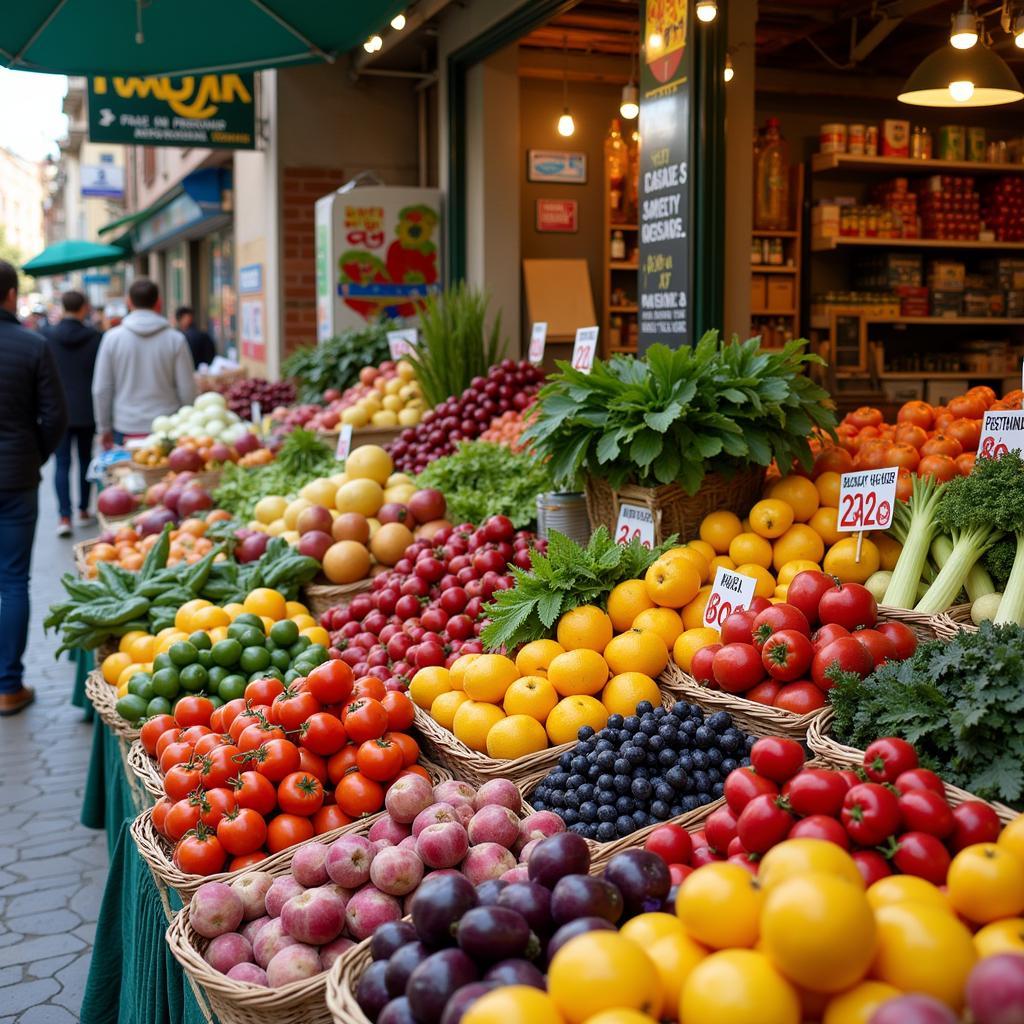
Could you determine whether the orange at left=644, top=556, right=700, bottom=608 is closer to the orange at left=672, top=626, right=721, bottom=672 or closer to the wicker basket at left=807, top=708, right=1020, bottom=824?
the orange at left=672, top=626, right=721, bottom=672

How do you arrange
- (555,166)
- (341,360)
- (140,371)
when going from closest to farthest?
(341,360) → (140,371) → (555,166)

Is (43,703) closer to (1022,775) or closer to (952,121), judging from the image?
(1022,775)

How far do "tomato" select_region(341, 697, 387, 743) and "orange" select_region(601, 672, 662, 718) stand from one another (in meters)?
0.57

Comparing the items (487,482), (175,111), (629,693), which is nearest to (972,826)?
(629,693)

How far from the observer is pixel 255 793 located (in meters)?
2.44

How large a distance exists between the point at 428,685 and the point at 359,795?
61 centimetres

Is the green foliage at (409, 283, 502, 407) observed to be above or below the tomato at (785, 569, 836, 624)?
above

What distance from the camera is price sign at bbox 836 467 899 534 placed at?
2971 millimetres

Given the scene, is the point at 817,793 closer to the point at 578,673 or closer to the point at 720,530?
the point at 578,673

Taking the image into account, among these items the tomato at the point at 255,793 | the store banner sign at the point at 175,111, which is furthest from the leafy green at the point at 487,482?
the store banner sign at the point at 175,111

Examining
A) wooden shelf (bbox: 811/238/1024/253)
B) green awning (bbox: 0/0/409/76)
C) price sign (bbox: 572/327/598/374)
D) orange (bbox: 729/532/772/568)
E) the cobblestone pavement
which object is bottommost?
the cobblestone pavement

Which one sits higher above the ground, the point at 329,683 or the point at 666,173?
the point at 666,173

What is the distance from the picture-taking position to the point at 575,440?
3.54 metres

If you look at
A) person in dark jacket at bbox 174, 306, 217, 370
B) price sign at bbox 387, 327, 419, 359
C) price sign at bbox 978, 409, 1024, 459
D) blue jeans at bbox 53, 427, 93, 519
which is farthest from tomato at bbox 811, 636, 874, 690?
person in dark jacket at bbox 174, 306, 217, 370
